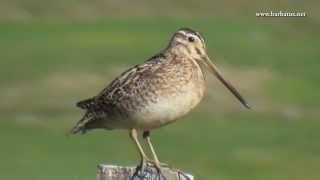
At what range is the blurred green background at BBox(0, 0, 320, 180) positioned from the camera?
2005 cm

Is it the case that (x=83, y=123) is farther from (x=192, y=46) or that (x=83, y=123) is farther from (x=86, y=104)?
(x=192, y=46)

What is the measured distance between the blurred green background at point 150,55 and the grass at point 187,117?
0.03m

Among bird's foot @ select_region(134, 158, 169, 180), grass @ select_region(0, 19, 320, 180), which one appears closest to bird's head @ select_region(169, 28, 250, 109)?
bird's foot @ select_region(134, 158, 169, 180)

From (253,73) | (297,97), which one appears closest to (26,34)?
(253,73)

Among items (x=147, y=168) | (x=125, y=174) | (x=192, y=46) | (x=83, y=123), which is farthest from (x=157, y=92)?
(x=125, y=174)

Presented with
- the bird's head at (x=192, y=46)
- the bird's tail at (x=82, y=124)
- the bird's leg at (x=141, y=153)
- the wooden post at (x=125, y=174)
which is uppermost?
the bird's head at (x=192, y=46)

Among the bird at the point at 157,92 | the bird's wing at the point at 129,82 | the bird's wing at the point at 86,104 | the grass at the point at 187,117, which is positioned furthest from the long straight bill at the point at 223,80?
the grass at the point at 187,117

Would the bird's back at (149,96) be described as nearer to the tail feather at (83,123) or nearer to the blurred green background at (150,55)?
the tail feather at (83,123)

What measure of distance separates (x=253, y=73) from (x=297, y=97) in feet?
9.27

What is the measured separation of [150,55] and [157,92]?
26727mm

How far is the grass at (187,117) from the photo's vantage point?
19.8 meters

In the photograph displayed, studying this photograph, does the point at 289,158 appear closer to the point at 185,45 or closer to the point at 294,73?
the point at 294,73

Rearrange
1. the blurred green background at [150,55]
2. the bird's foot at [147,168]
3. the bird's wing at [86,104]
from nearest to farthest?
the bird's foot at [147,168]
the bird's wing at [86,104]
the blurred green background at [150,55]

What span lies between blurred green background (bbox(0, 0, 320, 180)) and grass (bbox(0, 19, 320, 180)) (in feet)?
0.11
